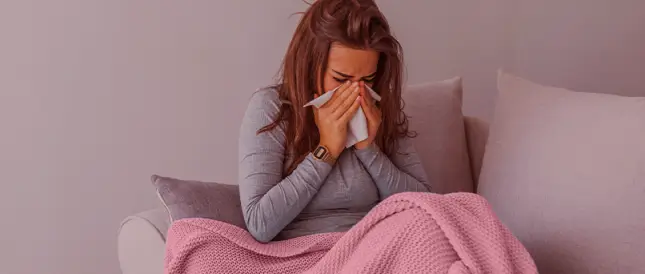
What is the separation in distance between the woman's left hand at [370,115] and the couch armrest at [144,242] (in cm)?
40

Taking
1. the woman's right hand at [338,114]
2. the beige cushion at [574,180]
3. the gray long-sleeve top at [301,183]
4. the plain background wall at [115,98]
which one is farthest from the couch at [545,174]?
the plain background wall at [115,98]

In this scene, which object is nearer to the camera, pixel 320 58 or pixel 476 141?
pixel 320 58

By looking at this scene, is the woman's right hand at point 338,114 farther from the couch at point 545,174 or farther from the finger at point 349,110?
the couch at point 545,174

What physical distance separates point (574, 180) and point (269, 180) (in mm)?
524

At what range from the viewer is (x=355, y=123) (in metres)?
1.38

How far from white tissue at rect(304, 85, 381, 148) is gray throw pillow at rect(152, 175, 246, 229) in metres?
0.24

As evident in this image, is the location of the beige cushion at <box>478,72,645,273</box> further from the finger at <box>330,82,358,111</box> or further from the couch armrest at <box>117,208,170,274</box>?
the couch armrest at <box>117,208,170,274</box>

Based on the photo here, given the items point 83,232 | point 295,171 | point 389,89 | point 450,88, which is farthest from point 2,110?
point 450,88

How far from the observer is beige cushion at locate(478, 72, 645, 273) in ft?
4.03

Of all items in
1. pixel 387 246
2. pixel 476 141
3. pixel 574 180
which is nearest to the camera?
pixel 387 246

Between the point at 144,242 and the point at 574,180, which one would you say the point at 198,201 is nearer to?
the point at 144,242

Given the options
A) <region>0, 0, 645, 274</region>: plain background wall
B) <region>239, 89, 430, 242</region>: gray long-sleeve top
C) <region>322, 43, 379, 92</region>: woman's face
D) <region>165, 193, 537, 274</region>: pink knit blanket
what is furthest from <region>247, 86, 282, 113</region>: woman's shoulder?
<region>0, 0, 645, 274</region>: plain background wall

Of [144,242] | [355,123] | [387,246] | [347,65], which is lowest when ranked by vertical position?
[144,242]

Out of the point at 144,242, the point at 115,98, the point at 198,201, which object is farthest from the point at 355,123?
the point at 115,98
